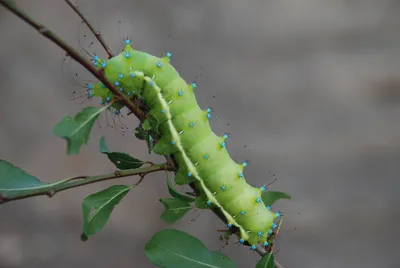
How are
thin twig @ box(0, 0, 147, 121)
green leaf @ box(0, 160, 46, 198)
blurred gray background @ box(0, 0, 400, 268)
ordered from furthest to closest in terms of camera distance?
blurred gray background @ box(0, 0, 400, 268) < green leaf @ box(0, 160, 46, 198) < thin twig @ box(0, 0, 147, 121)

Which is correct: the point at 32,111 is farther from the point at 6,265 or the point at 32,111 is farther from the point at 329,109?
the point at 329,109

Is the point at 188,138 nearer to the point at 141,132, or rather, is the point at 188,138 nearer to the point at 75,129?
the point at 141,132

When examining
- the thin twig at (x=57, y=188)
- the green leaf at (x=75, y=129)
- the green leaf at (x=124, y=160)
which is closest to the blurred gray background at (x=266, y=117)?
the green leaf at (x=124, y=160)

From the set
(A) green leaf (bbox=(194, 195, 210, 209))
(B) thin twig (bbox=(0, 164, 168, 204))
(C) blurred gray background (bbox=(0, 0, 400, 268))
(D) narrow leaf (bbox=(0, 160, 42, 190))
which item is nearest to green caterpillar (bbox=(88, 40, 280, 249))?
(A) green leaf (bbox=(194, 195, 210, 209))

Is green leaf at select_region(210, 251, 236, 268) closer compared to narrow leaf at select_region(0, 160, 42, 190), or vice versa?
narrow leaf at select_region(0, 160, 42, 190)

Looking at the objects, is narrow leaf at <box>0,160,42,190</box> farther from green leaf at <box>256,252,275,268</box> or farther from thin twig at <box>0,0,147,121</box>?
green leaf at <box>256,252,275,268</box>

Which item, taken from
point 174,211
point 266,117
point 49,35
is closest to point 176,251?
point 174,211
